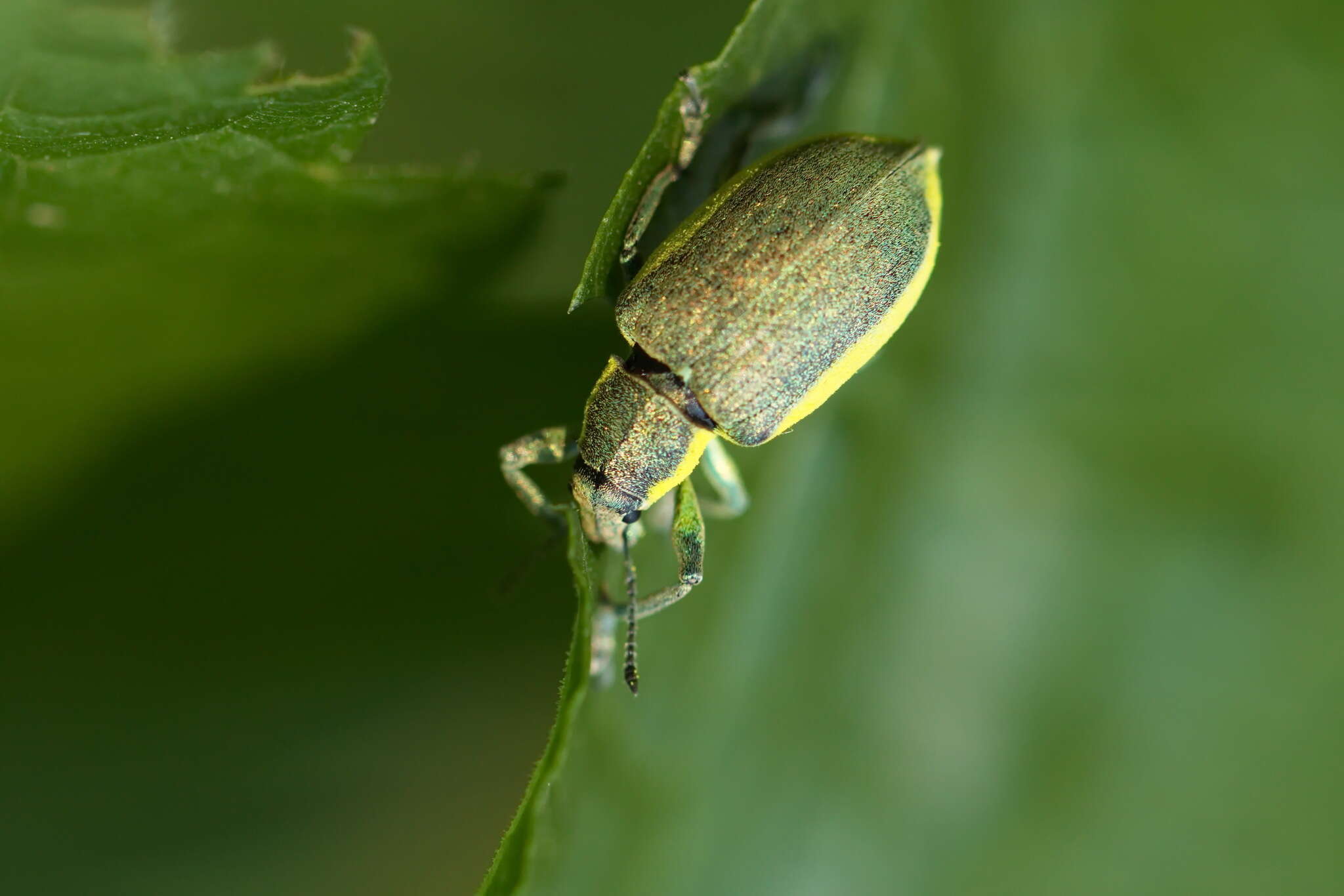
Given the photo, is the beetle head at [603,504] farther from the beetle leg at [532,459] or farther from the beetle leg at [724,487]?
the beetle leg at [724,487]

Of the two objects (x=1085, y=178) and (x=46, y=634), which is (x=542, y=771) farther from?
(x=1085, y=178)

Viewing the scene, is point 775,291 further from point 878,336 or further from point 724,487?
point 724,487

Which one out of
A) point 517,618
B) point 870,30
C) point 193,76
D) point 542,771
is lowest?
point 542,771

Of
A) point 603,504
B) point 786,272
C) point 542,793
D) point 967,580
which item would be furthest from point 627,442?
point 542,793

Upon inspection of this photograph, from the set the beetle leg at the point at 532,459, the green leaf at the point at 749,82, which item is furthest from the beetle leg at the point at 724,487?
the green leaf at the point at 749,82

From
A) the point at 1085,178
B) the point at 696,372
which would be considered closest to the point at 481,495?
the point at 696,372

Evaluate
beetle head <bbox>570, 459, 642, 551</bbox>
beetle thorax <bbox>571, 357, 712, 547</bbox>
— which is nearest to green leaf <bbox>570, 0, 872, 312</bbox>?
beetle thorax <bbox>571, 357, 712, 547</bbox>
